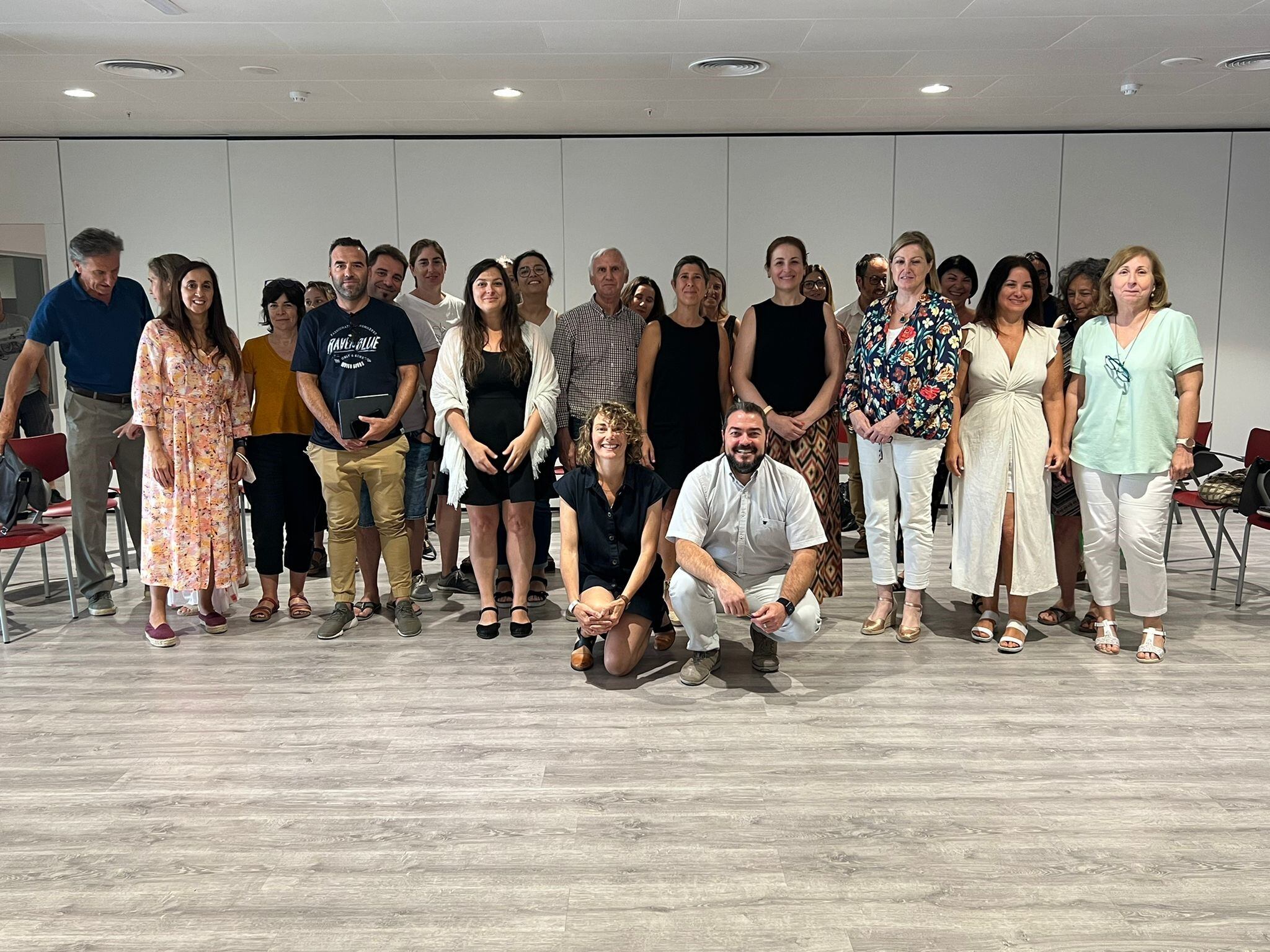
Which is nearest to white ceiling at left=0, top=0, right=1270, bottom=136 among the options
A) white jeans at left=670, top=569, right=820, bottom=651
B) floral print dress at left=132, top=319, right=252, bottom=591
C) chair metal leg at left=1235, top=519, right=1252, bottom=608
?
floral print dress at left=132, top=319, right=252, bottom=591

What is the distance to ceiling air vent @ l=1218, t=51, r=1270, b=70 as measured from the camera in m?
5.14

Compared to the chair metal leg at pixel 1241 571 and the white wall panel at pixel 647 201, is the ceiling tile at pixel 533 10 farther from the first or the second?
the chair metal leg at pixel 1241 571

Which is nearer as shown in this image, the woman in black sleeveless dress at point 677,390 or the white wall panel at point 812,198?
the woman in black sleeveless dress at point 677,390

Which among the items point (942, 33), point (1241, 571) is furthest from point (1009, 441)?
point (942, 33)

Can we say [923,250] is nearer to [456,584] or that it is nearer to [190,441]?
[456,584]

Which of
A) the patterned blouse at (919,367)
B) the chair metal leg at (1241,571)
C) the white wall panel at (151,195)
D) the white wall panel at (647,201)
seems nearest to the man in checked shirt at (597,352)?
the patterned blouse at (919,367)

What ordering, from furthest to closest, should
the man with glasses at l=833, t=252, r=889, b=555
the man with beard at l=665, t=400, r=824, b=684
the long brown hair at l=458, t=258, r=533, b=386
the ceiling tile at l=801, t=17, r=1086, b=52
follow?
the man with glasses at l=833, t=252, r=889, b=555 → the ceiling tile at l=801, t=17, r=1086, b=52 → the long brown hair at l=458, t=258, r=533, b=386 → the man with beard at l=665, t=400, r=824, b=684

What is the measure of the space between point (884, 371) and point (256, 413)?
2798mm

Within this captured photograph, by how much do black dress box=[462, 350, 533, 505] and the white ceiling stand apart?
1.62 metres

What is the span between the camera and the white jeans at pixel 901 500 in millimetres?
4043

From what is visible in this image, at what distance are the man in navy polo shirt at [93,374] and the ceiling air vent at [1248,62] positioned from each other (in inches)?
229

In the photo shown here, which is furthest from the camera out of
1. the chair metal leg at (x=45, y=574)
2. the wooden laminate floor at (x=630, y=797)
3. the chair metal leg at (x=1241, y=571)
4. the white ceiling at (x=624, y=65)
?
the chair metal leg at (x=45, y=574)

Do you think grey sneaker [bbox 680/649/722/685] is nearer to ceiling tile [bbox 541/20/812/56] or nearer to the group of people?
the group of people

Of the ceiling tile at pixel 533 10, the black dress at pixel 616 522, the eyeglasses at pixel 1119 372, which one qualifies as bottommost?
the black dress at pixel 616 522
